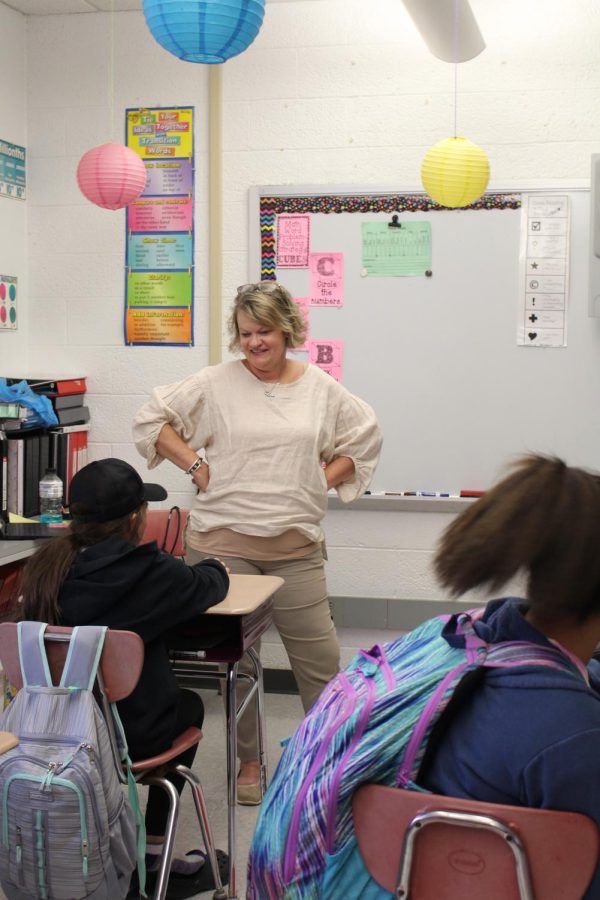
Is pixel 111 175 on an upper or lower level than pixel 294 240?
upper

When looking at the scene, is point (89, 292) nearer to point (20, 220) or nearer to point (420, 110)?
point (20, 220)

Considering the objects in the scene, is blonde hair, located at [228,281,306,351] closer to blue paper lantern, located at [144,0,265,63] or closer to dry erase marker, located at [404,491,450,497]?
blue paper lantern, located at [144,0,265,63]

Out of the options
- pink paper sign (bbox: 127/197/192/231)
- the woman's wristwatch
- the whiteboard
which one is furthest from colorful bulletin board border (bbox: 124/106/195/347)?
the woman's wristwatch

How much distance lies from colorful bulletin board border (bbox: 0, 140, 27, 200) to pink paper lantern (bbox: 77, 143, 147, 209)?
507mm

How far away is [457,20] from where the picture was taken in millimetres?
3486

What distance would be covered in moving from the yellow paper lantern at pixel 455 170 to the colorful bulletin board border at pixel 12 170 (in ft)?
5.56

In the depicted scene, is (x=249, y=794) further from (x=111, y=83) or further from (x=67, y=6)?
(x=67, y=6)

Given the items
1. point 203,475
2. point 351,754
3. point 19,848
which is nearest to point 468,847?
point 351,754

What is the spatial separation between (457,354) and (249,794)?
1.80m

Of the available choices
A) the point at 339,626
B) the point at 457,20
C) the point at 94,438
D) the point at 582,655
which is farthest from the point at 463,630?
the point at 94,438

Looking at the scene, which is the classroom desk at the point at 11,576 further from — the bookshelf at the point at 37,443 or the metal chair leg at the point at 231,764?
the metal chair leg at the point at 231,764

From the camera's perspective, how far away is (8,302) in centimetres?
426

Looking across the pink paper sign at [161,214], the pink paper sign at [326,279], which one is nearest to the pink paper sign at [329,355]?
the pink paper sign at [326,279]

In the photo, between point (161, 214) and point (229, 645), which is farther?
point (161, 214)
